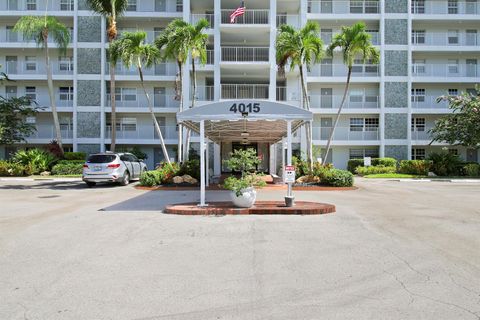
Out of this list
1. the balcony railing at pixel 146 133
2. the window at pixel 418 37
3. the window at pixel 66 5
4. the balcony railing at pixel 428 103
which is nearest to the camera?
the balcony railing at pixel 146 133

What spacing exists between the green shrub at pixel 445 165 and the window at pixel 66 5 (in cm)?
3302

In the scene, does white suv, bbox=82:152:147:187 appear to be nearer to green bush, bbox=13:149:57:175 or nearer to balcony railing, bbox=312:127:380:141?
green bush, bbox=13:149:57:175

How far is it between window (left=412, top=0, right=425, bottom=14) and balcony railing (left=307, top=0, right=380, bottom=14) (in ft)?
11.5

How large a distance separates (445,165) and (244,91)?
53.4 feet

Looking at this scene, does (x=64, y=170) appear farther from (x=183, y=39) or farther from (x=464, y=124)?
(x=464, y=124)

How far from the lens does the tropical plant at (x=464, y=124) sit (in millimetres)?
28156

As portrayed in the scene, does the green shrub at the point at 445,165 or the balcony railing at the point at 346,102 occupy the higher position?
the balcony railing at the point at 346,102

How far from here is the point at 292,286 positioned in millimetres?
5285

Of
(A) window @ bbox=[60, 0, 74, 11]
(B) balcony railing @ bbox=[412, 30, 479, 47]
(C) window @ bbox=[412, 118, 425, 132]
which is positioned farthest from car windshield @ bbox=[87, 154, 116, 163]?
(B) balcony railing @ bbox=[412, 30, 479, 47]

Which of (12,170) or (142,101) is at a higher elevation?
(142,101)

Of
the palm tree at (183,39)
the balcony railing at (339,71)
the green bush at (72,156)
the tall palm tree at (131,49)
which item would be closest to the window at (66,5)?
the green bush at (72,156)

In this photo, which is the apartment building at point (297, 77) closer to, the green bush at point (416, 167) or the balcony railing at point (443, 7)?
the balcony railing at point (443, 7)

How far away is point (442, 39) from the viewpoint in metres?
35.2

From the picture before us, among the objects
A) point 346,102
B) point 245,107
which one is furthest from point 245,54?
point 245,107
